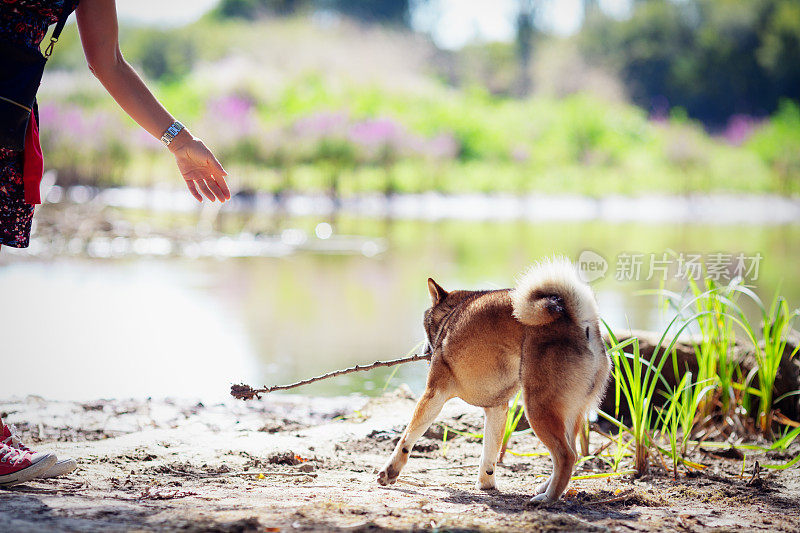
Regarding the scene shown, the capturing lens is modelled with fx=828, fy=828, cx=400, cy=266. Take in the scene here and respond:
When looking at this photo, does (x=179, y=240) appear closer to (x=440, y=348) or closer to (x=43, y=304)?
(x=43, y=304)

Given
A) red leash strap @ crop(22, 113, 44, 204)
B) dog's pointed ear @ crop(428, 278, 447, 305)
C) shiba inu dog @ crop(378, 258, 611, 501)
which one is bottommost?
shiba inu dog @ crop(378, 258, 611, 501)

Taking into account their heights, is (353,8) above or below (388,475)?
above

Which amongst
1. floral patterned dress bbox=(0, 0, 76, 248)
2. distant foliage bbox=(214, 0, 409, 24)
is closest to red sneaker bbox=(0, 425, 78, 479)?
floral patterned dress bbox=(0, 0, 76, 248)

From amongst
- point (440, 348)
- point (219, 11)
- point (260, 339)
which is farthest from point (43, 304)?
point (219, 11)

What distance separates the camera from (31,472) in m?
2.55

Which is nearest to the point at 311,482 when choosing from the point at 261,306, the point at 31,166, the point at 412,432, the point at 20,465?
the point at 412,432

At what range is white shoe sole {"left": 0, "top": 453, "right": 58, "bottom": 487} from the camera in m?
2.51

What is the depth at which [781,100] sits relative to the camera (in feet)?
101

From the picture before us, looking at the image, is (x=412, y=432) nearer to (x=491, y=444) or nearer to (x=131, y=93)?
(x=491, y=444)

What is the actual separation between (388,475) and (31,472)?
3.67ft

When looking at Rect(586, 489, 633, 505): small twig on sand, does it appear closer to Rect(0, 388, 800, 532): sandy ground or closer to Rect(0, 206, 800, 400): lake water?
Rect(0, 388, 800, 532): sandy ground

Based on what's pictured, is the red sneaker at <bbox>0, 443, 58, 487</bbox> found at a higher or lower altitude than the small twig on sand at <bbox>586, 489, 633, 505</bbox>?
higher

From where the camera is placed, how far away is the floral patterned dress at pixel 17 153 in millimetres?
2404

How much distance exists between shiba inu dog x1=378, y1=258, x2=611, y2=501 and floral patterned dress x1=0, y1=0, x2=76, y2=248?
1392mm
